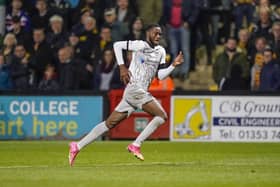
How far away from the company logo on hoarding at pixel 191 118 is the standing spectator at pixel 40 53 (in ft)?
11.8

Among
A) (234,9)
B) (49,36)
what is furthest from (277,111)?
(49,36)

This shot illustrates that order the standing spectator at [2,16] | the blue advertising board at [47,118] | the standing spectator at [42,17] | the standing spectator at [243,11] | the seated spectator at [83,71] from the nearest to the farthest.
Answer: the blue advertising board at [47,118], the seated spectator at [83,71], the standing spectator at [243,11], the standing spectator at [2,16], the standing spectator at [42,17]

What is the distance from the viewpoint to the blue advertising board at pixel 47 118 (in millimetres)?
23359

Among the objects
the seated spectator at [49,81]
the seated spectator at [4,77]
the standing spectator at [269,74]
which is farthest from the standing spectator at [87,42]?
the standing spectator at [269,74]

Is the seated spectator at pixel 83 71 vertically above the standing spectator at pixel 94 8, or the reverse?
the standing spectator at pixel 94 8

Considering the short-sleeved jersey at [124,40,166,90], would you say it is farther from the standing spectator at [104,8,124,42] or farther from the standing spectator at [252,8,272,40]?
the standing spectator at [104,8,124,42]

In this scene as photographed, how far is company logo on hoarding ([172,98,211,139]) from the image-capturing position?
75.9 feet

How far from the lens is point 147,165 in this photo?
15.6 metres

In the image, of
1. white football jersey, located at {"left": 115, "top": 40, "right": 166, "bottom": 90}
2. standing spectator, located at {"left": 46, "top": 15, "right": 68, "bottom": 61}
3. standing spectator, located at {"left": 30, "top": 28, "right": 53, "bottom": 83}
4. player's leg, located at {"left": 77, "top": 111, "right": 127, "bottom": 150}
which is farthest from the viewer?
standing spectator, located at {"left": 46, "top": 15, "right": 68, "bottom": 61}

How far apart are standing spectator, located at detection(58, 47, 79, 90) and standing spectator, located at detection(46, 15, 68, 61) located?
495 millimetres

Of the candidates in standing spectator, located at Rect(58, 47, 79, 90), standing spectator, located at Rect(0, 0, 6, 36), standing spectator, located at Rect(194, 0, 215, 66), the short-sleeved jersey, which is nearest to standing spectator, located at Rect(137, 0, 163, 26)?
standing spectator, located at Rect(194, 0, 215, 66)

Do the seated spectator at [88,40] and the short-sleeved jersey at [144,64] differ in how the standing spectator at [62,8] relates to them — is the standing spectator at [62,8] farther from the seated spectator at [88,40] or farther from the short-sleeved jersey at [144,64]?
the short-sleeved jersey at [144,64]

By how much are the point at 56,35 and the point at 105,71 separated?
5.81 feet

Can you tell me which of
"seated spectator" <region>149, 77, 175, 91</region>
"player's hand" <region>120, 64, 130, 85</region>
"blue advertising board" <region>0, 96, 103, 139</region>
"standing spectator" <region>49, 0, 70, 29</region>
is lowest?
"blue advertising board" <region>0, 96, 103, 139</region>
